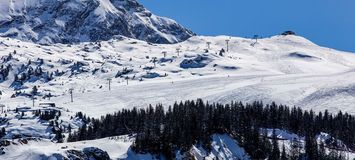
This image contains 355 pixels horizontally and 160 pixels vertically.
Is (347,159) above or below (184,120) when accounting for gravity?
below

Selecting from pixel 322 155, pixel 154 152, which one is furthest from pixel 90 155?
pixel 322 155

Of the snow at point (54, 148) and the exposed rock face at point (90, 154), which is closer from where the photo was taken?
the snow at point (54, 148)

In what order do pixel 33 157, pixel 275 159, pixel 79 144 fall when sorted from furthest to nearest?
pixel 275 159 < pixel 79 144 < pixel 33 157

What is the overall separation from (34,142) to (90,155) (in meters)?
19.9

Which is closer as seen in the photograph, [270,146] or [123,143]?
[123,143]

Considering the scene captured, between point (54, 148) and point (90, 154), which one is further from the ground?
point (54, 148)

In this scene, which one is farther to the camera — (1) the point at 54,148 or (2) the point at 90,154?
(1) the point at 54,148

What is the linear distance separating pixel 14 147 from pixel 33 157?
10513 millimetres

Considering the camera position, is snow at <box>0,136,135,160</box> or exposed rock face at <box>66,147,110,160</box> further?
exposed rock face at <box>66,147,110,160</box>

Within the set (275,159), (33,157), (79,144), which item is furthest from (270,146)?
(33,157)

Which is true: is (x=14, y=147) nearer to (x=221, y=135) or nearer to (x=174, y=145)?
(x=174, y=145)

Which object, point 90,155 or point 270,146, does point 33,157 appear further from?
point 270,146

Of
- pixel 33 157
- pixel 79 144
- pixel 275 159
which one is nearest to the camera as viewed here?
pixel 33 157

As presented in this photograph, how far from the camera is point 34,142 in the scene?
174 m
